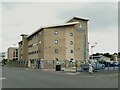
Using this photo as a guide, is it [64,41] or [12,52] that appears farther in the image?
[12,52]

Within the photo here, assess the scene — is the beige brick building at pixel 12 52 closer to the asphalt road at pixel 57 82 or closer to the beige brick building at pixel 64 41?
the beige brick building at pixel 64 41

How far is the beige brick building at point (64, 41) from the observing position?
66562mm

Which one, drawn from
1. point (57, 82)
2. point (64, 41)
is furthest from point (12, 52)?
point (57, 82)

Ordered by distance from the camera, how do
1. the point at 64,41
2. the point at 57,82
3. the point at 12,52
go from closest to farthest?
the point at 57,82
the point at 64,41
the point at 12,52

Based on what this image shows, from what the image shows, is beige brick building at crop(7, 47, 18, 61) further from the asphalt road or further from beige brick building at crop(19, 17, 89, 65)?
the asphalt road

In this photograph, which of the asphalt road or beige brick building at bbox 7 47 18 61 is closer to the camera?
the asphalt road

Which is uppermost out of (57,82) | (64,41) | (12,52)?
(64,41)

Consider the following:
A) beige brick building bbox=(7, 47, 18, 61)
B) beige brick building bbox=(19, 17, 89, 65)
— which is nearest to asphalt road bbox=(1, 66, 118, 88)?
beige brick building bbox=(19, 17, 89, 65)

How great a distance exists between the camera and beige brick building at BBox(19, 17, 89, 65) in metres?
66.6

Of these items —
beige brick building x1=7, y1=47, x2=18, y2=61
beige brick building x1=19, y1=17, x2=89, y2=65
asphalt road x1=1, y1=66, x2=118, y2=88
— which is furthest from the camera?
beige brick building x1=7, y1=47, x2=18, y2=61

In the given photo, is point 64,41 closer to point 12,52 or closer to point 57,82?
point 57,82

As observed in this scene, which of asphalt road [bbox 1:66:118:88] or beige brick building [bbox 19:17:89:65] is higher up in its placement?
beige brick building [bbox 19:17:89:65]

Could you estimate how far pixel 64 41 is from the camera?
6762 cm

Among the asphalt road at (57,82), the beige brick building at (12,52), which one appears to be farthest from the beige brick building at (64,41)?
the beige brick building at (12,52)
